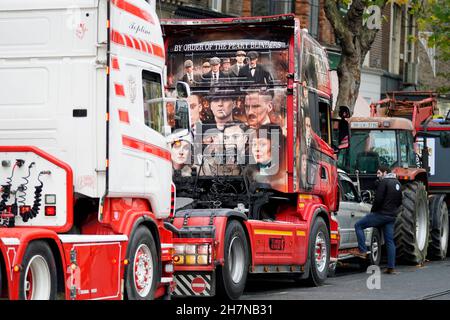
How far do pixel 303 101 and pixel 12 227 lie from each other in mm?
6689

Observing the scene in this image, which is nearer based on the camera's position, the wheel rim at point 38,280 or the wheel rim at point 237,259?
the wheel rim at point 38,280

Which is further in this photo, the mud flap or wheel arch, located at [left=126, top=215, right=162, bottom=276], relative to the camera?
the mud flap

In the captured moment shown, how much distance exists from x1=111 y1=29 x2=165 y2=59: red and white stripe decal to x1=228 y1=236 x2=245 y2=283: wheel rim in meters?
2.89

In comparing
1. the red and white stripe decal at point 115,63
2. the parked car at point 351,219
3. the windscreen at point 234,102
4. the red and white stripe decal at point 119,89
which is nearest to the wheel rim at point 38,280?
the red and white stripe decal at point 119,89

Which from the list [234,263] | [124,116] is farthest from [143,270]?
[234,263]

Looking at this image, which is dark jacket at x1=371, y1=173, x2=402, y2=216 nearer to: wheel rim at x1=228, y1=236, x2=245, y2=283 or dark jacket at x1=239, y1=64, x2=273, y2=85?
dark jacket at x1=239, y1=64, x2=273, y2=85

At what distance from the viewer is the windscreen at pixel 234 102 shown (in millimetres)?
17391

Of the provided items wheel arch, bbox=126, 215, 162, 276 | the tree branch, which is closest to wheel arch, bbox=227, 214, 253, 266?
wheel arch, bbox=126, 215, 162, 276

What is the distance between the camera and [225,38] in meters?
17.7

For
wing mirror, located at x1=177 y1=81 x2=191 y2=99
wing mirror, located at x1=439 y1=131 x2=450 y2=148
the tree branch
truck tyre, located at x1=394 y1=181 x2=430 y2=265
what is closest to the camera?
wing mirror, located at x1=177 y1=81 x2=191 y2=99

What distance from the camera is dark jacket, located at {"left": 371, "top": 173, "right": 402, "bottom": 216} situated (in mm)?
20344

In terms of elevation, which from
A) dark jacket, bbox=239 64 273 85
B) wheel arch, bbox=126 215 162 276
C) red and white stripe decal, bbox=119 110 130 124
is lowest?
wheel arch, bbox=126 215 162 276

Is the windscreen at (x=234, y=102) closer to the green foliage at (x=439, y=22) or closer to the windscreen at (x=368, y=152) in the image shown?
the windscreen at (x=368, y=152)

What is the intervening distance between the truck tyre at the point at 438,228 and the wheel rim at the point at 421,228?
0.86 metres
